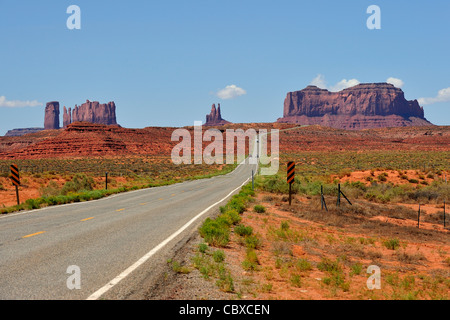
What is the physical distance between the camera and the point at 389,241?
40.4 feet

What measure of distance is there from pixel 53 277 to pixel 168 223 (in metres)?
6.27

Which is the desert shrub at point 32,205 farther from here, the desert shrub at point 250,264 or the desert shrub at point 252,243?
the desert shrub at point 250,264

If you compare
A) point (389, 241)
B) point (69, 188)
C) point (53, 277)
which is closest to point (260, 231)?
point (389, 241)

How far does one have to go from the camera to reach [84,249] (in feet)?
27.4

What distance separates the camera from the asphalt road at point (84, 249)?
5738 millimetres

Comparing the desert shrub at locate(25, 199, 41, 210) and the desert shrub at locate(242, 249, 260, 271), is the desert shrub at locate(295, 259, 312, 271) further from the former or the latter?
the desert shrub at locate(25, 199, 41, 210)

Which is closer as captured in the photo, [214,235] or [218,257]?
[218,257]

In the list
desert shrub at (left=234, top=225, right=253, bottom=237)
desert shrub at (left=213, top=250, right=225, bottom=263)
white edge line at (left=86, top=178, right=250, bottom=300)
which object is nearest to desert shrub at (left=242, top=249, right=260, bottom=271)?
desert shrub at (left=213, top=250, right=225, bottom=263)

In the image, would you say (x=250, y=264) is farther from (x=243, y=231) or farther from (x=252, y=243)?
(x=243, y=231)

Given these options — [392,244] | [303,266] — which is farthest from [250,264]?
[392,244]

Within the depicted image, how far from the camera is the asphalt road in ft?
18.8

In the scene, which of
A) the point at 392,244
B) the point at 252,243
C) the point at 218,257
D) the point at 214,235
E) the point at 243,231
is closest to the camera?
the point at 218,257

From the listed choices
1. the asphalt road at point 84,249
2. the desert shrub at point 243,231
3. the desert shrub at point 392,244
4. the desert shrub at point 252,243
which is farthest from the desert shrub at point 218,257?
the desert shrub at point 392,244

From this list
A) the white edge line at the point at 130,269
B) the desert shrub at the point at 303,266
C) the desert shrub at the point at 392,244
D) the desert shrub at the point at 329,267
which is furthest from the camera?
the desert shrub at the point at 392,244
